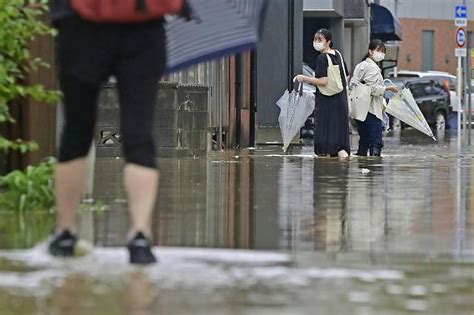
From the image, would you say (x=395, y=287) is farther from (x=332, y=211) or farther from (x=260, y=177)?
(x=260, y=177)

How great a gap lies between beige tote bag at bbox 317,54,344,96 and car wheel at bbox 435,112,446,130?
26.8m

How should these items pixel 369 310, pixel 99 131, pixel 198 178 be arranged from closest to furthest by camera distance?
pixel 369 310 < pixel 198 178 < pixel 99 131

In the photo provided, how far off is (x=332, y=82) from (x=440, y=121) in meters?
27.5

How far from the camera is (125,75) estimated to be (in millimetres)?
6285

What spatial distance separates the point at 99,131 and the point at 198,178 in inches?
163

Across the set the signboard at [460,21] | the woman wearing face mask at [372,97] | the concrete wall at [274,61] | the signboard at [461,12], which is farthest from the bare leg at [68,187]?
the signboard at [461,12]

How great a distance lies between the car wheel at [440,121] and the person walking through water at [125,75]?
38278mm

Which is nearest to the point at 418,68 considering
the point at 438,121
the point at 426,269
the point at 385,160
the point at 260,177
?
the point at 438,121

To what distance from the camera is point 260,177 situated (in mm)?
12688

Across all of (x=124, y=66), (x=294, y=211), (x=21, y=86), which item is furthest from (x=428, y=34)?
(x=124, y=66)

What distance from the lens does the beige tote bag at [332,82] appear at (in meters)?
17.4

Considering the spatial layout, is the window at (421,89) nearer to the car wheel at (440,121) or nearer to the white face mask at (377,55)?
the car wheel at (440,121)

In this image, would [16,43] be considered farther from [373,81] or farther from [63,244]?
[373,81]

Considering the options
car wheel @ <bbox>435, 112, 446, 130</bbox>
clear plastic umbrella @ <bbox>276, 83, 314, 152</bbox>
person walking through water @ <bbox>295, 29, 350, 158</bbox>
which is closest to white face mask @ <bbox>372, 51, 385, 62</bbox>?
person walking through water @ <bbox>295, 29, 350, 158</bbox>
